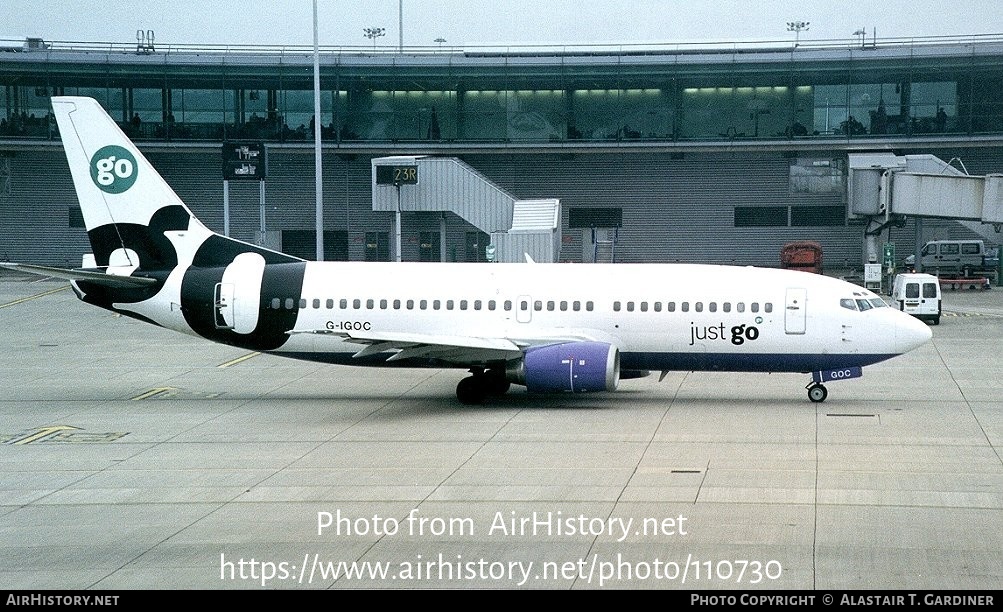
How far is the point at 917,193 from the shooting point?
64688 millimetres

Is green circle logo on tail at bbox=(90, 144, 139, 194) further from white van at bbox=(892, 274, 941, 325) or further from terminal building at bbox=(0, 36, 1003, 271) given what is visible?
terminal building at bbox=(0, 36, 1003, 271)

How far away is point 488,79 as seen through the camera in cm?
7406

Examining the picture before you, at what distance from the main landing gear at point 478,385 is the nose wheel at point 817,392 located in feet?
25.9

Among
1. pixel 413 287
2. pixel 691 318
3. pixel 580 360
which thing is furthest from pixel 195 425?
pixel 691 318

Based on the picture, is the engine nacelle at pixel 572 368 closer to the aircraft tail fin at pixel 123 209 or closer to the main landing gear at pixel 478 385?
the main landing gear at pixel 478 385

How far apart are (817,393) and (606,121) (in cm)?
4523

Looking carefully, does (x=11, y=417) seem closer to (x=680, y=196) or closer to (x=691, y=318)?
(x=691, y=318)

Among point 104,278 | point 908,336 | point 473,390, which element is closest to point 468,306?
point 473,390

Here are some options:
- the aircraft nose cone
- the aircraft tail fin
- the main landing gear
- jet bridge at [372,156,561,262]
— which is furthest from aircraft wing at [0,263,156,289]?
jet bridge at [372,156,561,262]

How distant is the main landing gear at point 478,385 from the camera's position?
3141cm

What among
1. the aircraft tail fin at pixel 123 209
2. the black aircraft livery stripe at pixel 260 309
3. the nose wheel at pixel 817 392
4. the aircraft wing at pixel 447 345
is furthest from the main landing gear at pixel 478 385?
the nose wheel at pixel 817 392

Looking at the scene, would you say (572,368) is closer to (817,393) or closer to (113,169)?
(817,393)
